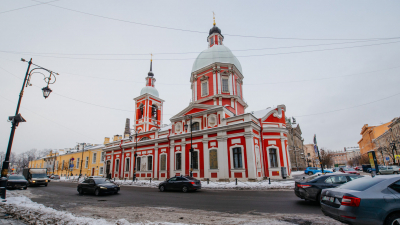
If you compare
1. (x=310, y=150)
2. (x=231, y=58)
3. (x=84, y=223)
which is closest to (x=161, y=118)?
(x=231, y=58)

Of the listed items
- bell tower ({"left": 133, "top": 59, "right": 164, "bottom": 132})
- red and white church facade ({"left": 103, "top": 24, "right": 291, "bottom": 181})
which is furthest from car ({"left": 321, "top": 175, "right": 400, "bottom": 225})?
bell tower ({"left": 133, "top": 59, "right": 164, "bottom": 132})

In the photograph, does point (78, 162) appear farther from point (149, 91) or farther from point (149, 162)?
point (149, 162)

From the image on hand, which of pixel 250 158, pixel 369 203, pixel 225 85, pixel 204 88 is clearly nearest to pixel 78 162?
pixel 204 88

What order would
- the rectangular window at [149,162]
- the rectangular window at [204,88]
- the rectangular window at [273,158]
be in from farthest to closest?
the rectangular window at [149,162]
the rectangular window at [204,88]
the rectangular window at [273,158]

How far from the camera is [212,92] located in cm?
2814

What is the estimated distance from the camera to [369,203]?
421cm

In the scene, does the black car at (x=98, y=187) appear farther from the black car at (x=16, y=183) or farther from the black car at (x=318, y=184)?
the black car at (x=318, y=184)

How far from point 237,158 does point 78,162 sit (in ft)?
155

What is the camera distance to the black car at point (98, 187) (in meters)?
13.9

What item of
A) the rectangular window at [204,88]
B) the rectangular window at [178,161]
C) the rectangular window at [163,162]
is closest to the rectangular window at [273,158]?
the rectangular window at [178,161]

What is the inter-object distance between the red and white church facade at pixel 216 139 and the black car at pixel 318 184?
12.2m

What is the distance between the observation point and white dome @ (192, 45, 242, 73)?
29216 mm

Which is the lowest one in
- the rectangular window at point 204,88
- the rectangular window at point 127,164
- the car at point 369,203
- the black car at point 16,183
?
the black car at point 16,183

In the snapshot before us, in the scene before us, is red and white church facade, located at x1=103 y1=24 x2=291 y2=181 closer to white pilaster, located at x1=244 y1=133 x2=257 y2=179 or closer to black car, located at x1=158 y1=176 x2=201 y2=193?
white pilaster, located at x1=244 y1=133 x2=257 y2=179
